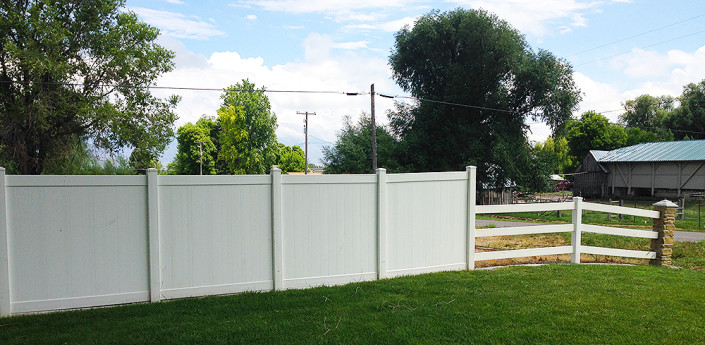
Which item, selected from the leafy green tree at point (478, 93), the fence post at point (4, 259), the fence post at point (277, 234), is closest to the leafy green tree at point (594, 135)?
the leafy green tree at point (478, 93)

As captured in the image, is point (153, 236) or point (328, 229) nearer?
point (153, 236)

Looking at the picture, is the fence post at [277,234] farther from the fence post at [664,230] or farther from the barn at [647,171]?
the barn at [647,171]

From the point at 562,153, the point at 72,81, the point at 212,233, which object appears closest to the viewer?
the point at 212,233

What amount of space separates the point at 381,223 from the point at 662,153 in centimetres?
3475

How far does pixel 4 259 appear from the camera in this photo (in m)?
4.78

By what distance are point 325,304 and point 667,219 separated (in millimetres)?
6475

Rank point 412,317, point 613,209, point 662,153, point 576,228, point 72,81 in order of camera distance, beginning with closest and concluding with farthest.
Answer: point 412,317, point 576,228, point 613,209, point 72,81, point 662,153

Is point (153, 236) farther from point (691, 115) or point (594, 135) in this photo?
point (594, 135)

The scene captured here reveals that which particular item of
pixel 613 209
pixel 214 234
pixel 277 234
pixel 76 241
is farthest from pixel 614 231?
pixel 76 241

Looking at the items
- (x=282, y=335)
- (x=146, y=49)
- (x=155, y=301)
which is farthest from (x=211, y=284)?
(x=146, y=49)

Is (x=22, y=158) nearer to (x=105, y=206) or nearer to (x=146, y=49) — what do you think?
(x=146, y=49)

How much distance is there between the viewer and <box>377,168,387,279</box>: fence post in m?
6.20

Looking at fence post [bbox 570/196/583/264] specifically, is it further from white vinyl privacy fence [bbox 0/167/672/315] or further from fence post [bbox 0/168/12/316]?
fence post [bbox 0/168/12/316]

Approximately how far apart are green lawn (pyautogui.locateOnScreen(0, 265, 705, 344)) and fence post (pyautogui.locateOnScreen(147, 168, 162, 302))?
25cm
